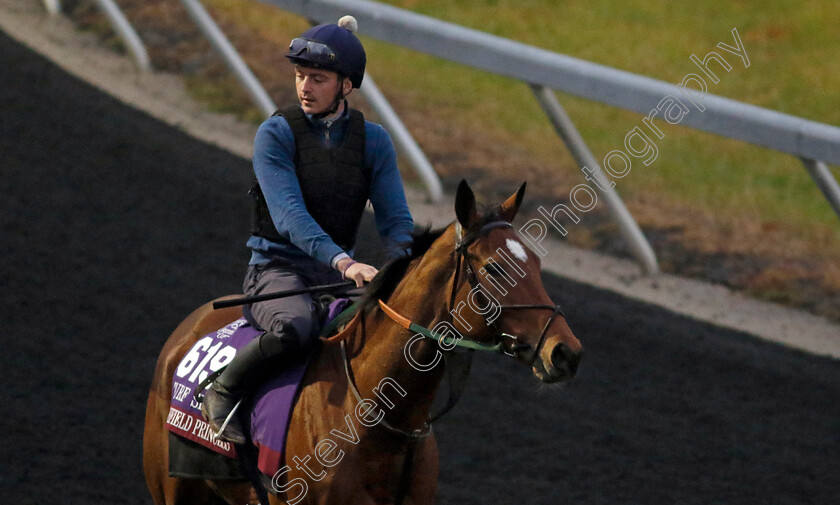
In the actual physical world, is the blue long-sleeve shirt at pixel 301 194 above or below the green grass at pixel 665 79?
below

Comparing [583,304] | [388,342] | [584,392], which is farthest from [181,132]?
[388,342]

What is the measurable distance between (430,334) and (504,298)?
0.32 metres

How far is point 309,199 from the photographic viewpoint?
3842mm

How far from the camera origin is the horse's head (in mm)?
3025

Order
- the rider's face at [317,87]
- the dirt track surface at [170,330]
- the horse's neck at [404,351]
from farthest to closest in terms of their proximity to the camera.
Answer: the dirt track surface at [170,330] → the rider's face at [317,87] → the horse's neck at [404,351]

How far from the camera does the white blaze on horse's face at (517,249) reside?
10.3 feet

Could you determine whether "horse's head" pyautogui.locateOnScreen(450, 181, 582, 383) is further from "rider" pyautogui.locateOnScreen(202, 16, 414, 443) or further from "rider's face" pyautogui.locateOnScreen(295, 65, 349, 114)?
"rider's face" pyautogui.locateOnScreen(295, 65, 349, 114)

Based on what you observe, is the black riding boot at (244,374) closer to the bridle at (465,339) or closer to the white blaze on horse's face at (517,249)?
the bridle at (465,339)

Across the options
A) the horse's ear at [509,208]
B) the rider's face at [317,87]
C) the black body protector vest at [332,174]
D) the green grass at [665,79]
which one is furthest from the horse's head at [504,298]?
the green grass at [665,79]

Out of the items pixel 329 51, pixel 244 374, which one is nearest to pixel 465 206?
pixel 329 51

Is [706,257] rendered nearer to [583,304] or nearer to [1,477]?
[583,304]

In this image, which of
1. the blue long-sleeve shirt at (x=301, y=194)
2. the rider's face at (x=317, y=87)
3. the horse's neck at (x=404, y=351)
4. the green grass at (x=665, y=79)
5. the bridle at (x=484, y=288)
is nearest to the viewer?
the bridle at (x=484, y=288)

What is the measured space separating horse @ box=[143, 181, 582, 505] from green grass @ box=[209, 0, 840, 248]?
18.4 ft

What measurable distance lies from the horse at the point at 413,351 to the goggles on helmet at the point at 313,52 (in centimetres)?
74
